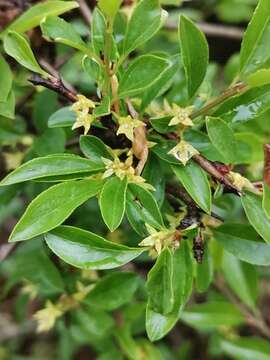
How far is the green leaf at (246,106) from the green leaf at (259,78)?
0.03 metres

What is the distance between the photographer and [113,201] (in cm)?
79

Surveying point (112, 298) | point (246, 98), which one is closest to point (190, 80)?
point (246, 98)

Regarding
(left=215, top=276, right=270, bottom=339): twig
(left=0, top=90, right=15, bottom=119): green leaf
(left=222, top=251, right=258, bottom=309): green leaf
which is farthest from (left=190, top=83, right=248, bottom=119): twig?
(left=215, top=276, right=270, bottom=339): twig

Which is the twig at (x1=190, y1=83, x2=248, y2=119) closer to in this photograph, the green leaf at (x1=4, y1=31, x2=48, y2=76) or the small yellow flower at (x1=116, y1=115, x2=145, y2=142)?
the small yellow flower at (x1=116, y1=115, x2=145, y2=142)

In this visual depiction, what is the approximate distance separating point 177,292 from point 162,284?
40 millimetres

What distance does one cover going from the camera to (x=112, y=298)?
1.08 meters

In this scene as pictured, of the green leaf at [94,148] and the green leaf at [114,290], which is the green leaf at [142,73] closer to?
the green leaf at [94,148]

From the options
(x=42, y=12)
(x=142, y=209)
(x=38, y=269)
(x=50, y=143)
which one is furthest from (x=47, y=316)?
(x=42, y=12)

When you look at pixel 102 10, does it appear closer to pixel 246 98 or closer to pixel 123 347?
pixel 246 98

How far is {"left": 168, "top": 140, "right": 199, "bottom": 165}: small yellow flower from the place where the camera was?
83cm

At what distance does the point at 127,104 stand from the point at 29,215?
0.65 ft

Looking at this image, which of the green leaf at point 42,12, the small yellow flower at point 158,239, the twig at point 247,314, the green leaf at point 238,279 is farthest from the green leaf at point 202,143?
the twig at point 247,314

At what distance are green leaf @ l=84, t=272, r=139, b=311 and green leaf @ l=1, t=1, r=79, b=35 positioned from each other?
1.33ft

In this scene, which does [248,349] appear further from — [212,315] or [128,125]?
[128,125]
